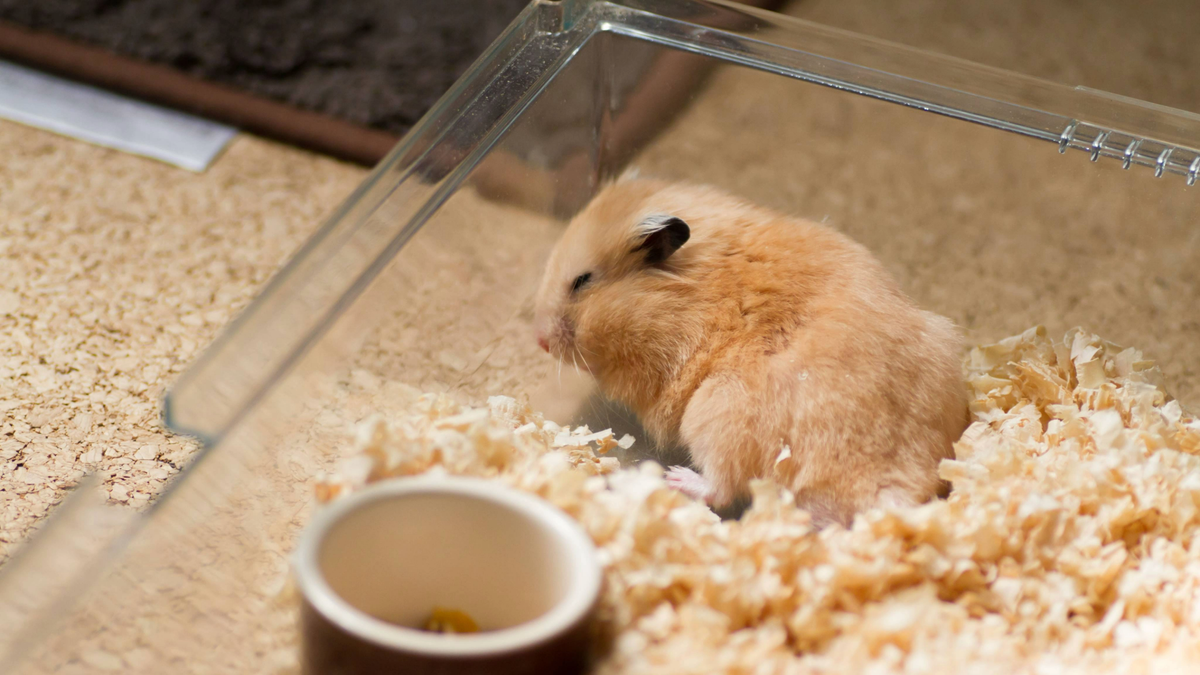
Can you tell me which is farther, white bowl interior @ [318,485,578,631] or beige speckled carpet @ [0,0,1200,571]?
beige speckled carpet @ [0,0,1200,571]

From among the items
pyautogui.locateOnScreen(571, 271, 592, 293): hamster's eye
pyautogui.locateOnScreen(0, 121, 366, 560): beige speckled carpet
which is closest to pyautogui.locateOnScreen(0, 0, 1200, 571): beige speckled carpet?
pyautogui.locateOnScreen(0, 121, 366, 560): beige speckled carpet

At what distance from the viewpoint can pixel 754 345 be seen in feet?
5.35

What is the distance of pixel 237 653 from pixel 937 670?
844 millimetres

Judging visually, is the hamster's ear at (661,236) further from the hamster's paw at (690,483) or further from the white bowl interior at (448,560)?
the white bowl interior at (448,560)

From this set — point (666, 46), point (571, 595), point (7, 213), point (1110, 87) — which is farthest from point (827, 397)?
point (1110, 87)

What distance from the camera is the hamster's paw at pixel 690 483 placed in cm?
164

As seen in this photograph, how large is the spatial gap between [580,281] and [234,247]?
40.9 inches

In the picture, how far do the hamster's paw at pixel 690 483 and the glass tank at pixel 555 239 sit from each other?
94 mm

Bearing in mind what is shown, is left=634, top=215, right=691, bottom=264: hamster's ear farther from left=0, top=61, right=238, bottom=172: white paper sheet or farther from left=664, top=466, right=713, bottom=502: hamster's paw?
left=0, top=61, right=238, bottom=172: white paper sheet

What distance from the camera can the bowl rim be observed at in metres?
1.04

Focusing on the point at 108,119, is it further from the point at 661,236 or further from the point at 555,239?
the point at 661,236

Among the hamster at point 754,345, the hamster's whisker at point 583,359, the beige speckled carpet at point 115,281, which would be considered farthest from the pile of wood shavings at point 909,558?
the beige speckled carpet at point 115,281

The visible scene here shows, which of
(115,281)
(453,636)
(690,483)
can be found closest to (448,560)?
(453,636)

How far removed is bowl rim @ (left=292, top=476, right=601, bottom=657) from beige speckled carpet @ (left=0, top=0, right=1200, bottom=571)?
0.68 metres
